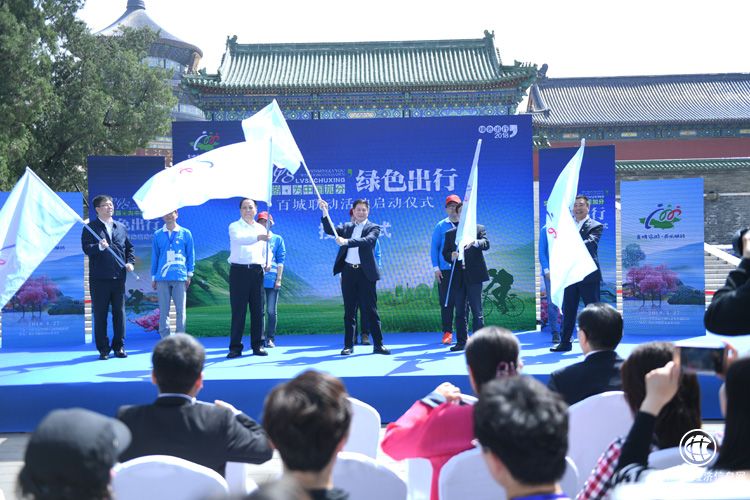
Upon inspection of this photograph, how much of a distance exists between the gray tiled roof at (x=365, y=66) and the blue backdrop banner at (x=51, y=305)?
9833 mm

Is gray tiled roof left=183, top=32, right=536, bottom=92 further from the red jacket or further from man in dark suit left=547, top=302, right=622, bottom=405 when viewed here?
the red jacket

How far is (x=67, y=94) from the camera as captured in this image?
1798 cm

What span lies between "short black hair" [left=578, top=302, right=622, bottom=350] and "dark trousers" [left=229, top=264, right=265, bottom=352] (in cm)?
407

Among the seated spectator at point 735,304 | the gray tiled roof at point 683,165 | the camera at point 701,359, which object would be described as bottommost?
the camera at point 701,359

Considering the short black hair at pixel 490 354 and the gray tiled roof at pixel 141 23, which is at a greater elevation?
the gray tiled roof at pixel 141 23

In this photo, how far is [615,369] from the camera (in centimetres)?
320

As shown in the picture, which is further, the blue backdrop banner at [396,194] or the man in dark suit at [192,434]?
the blue backdrop banner at [396,194]

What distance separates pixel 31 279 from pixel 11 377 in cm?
241

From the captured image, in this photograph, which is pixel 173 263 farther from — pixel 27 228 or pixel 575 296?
pixel 575 296

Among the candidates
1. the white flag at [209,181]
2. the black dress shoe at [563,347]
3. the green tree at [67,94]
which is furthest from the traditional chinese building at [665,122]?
the white flag at [209,181]

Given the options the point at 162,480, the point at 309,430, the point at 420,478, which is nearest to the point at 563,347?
the point at 420,478

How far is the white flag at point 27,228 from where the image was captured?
5.59 metres

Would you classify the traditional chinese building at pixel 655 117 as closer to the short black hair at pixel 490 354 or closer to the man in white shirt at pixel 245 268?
the man in white shirt at pixel 245 268

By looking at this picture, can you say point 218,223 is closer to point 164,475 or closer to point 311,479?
point 164,475
